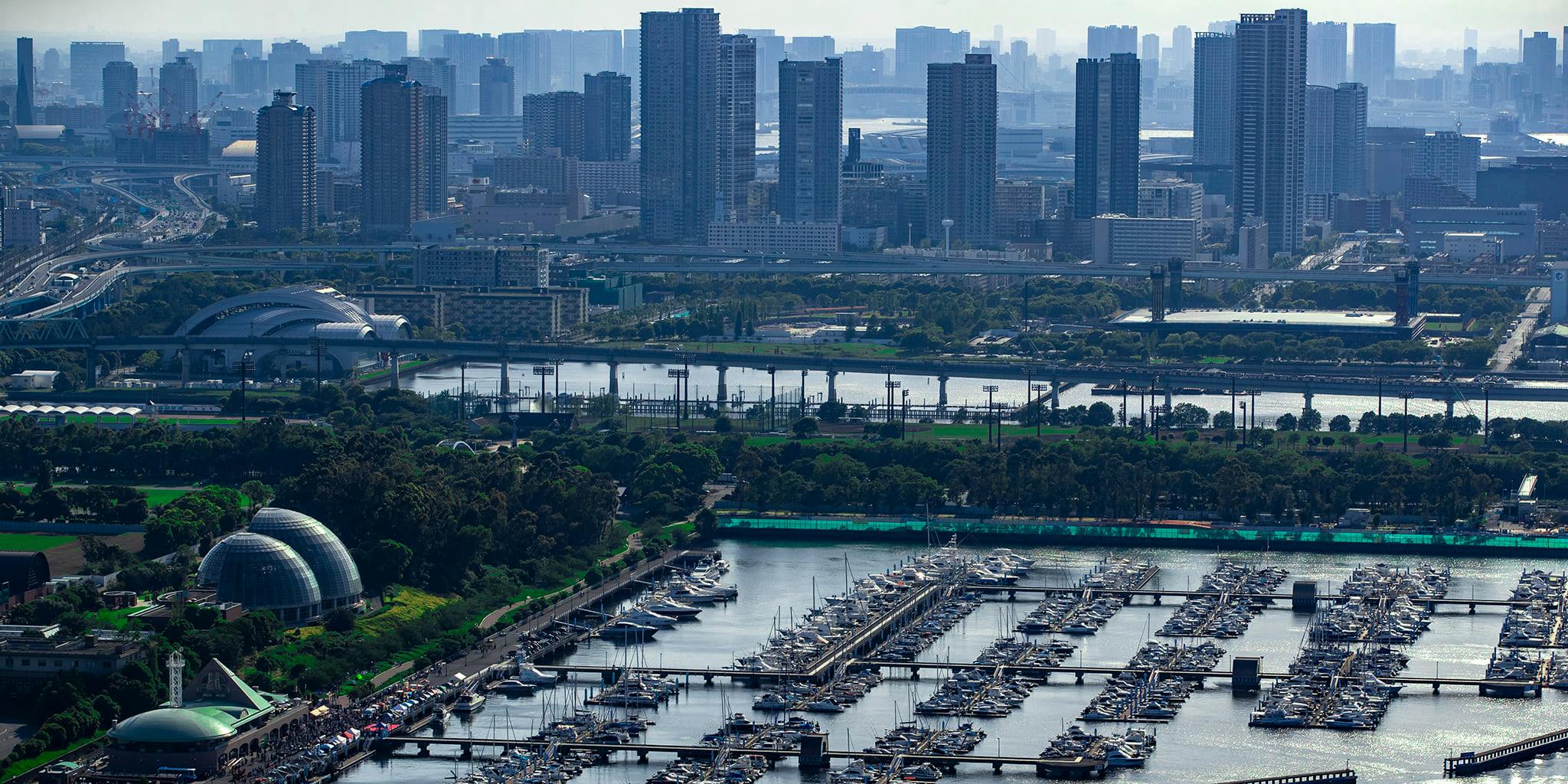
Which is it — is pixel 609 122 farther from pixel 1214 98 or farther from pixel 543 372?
pixel 543 372

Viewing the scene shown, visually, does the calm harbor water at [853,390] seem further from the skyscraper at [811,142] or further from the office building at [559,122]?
the office building at [559,122]

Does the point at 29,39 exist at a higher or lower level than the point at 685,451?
higher

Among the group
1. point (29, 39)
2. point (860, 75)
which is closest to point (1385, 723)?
point (29, 39)

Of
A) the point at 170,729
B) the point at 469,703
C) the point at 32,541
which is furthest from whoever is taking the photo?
the point at 32,541

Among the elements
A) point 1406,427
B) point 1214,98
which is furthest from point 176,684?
point 1214,98

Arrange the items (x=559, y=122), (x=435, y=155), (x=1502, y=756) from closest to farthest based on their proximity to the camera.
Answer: (x=1502, y=756) → (x=435, y=155) → (x=559, y=122)

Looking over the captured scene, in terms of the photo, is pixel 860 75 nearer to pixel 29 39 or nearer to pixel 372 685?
pixel 29 39
